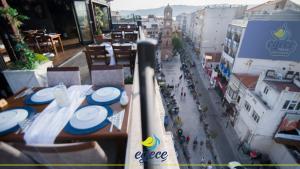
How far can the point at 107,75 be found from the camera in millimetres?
2936

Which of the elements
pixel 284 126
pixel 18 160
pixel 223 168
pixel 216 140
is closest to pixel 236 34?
pixel 284 126

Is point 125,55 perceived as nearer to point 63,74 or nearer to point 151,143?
point 63,74

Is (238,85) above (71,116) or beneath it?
beneath

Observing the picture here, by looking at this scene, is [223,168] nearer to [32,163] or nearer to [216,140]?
[216,140]

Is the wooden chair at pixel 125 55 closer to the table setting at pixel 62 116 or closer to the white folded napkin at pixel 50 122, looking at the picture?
the table setting at pixel 62 116

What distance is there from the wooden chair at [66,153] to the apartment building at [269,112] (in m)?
9.05

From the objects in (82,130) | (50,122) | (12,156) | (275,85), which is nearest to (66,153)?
(82,130)

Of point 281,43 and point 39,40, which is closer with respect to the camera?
point 39,40

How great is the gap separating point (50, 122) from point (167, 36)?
24671mm

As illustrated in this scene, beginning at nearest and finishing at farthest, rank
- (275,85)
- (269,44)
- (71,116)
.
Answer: (71,116) → (275,85) → (269,44)

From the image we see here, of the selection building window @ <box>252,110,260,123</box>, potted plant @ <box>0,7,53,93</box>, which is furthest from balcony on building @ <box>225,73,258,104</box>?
potted plant @ <box>0,7,53,93</box>

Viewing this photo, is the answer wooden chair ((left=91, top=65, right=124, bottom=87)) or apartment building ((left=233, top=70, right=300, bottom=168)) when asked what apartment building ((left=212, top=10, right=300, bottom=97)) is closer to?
apartment building ((left=233, top=70, right=300, bottom=168))

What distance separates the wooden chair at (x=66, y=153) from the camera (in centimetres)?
129

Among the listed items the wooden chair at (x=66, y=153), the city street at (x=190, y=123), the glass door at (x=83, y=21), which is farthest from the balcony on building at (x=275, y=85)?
the glass door at (x=83, y=21)
